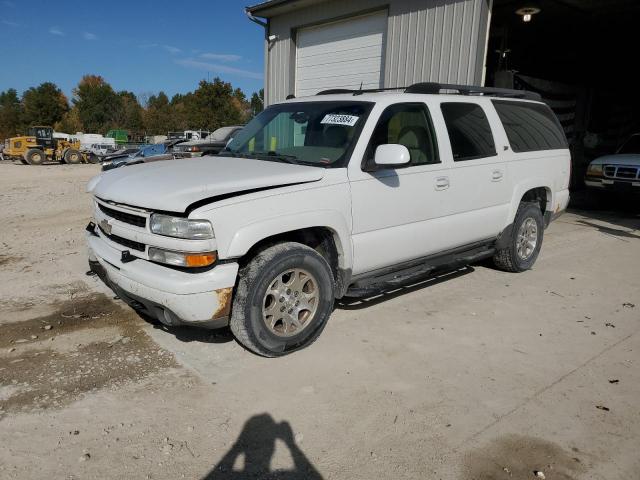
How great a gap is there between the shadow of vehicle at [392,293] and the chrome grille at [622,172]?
6.23 m

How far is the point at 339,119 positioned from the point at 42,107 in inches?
2910

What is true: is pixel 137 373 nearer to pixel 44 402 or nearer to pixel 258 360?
pixel 44 402

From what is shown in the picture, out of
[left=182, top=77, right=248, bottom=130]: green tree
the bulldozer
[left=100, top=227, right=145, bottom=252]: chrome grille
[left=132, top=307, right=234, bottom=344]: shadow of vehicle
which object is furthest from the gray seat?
[left=182, top=77, right=248, bottom=130]: green tree

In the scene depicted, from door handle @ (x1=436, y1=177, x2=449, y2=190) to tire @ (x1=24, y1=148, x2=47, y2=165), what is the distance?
2880cm

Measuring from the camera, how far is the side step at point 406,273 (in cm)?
406

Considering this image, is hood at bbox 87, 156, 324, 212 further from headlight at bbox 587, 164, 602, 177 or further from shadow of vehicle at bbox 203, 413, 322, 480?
headlight at bbox 587, 164, 602, 177

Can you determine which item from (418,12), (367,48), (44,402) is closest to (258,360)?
(44,402)

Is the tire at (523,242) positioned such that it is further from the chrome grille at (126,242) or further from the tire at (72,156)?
the tire at (72,156)

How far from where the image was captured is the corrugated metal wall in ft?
27.7

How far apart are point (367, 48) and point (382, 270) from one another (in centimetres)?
786

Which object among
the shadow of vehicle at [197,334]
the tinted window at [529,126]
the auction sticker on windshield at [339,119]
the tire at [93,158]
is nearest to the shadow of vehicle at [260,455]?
the shadow of vehicle at [197,334]

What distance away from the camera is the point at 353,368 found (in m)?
3.54

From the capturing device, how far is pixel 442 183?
445 centimetres

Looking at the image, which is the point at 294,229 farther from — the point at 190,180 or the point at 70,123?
the point at 70,123
